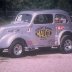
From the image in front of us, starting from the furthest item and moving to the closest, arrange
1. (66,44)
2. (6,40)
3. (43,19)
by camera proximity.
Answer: (66,44) < (43,19) < (6,40)

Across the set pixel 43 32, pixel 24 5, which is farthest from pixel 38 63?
pixel 24 5

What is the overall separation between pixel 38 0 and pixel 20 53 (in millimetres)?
25322

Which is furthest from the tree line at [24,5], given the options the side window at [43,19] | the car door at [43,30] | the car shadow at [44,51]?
the car door at [43,30]

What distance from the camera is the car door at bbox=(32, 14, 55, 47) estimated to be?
52.0ft

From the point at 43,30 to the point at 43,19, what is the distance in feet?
1.91

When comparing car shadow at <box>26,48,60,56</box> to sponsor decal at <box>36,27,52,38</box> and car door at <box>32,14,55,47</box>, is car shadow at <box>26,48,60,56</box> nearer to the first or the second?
car door at <box>32,14,55,47</box>

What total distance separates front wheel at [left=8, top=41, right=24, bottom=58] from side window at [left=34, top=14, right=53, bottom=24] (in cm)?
127

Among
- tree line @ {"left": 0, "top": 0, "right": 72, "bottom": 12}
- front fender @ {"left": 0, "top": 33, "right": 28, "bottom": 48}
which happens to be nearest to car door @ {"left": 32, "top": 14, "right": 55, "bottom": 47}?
front fender @ {"left": 0, "top": 33, "right": 28, "bottom": 48}

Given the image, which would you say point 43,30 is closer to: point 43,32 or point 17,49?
point 43,32

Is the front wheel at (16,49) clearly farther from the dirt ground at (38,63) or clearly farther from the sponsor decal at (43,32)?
the sponsor decal at (43,32)

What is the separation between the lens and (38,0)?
132 feet

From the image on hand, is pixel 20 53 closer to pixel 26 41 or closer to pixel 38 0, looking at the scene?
pixel 26 41

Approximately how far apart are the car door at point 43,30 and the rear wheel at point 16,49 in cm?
70

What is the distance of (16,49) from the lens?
1534 cm
